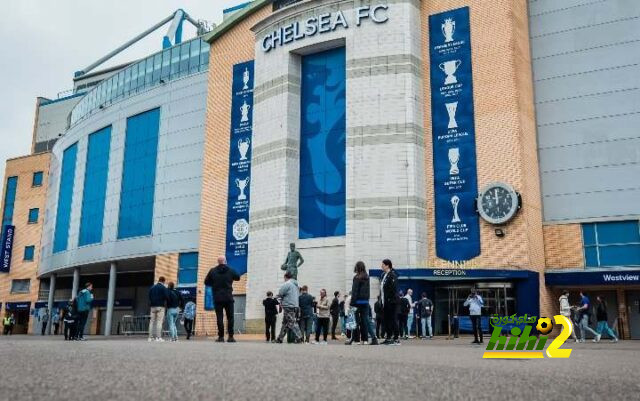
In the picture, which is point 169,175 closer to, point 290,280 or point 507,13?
point 507,13

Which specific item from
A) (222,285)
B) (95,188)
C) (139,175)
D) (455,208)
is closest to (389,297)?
(222,285)

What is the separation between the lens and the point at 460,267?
2691 cm

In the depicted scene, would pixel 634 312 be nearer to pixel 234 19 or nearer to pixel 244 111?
pixel 244 111

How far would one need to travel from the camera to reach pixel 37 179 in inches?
2237

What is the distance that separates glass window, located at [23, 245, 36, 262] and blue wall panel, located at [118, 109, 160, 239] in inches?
718

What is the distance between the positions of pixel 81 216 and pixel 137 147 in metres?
8.06

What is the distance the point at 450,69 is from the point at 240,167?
12499mm

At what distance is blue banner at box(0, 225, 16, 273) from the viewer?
180 ft

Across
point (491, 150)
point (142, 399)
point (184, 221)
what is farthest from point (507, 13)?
point (142, 399)

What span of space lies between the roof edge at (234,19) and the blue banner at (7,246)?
30.3m

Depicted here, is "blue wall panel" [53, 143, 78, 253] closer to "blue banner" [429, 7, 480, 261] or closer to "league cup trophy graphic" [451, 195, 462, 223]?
"blue banner" [429, 7, 480, 261]

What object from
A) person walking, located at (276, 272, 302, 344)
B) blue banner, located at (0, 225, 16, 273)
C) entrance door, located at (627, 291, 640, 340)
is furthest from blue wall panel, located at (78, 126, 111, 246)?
entrance door, located at (627, 291, 640, 340)

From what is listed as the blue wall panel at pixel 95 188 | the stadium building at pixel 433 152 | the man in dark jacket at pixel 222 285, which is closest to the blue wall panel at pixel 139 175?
the blue wall panel at pixel 95 188

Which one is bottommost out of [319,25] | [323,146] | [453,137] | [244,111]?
[453,137]
